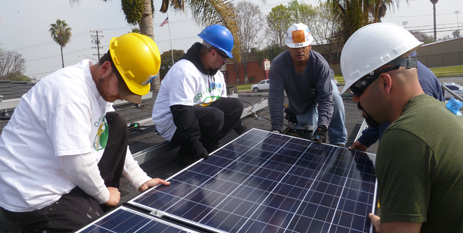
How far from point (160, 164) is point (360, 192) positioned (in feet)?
8.63

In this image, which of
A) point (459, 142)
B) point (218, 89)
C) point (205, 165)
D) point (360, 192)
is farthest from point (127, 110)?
point (459, 142)

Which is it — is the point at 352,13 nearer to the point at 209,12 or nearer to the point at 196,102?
the point at 209,12

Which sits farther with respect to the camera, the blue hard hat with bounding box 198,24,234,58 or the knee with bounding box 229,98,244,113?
the knee with bounding box 229,98,244,113

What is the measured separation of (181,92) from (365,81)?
2.42 metres

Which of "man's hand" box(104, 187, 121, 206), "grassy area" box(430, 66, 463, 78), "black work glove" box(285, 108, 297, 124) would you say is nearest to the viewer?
"man's hand" box(104, 187, 121, 206)

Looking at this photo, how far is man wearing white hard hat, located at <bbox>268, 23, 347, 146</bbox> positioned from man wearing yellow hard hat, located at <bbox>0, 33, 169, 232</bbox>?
105 inches

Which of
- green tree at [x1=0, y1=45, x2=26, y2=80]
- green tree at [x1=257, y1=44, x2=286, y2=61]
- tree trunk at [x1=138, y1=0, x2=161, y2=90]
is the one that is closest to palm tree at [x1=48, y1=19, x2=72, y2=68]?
green tree at [x1=0, y1=45, x2=26, y2=80]

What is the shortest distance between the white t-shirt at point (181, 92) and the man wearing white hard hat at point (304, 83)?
3.25ft

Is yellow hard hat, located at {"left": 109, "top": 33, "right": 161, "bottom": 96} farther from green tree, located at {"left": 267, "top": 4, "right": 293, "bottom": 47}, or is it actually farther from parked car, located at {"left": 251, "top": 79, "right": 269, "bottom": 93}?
green tree, located at {"left": 267, "top": 4, "right": 293, "bottom": 47}

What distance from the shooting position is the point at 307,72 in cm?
470

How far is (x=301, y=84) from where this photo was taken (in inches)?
190

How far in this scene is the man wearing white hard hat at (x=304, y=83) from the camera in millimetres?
4520

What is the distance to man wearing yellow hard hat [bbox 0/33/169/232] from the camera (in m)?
2.11

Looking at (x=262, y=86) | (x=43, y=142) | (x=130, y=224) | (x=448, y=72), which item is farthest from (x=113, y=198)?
(x=448, y=72)
